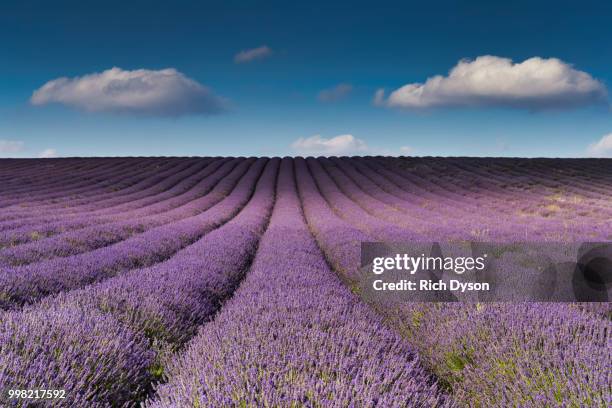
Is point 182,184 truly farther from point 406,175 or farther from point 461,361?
point 461,361

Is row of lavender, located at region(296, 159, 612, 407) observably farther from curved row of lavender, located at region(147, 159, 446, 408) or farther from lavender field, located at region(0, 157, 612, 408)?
curved row of lavender, located at region(147, 159, 446, 408)

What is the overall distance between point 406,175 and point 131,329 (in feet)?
85.5

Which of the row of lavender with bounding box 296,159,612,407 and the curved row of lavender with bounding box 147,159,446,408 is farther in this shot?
the row of lavender with bounding box 296,159,612,407

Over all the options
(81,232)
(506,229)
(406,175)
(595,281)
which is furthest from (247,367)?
(406,175)

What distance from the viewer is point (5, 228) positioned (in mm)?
9055

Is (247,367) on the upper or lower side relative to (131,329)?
upper

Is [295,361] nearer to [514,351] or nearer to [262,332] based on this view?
[262,332]

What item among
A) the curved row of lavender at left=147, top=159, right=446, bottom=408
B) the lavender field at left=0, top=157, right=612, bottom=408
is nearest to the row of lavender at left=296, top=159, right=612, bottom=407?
the lavender field at left=0, top=157, right=612, bottom=408

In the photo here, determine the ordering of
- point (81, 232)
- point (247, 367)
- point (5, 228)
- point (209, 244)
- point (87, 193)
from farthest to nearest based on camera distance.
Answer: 1. point (87, 193)
2. point (5, 228)
3. point (81, 232)
4. point (209, 244)
5. point (247, 367)

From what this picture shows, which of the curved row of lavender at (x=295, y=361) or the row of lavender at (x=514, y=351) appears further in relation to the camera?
the row of lavender at (x=514, y=351)

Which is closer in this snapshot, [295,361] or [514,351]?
[295,361]

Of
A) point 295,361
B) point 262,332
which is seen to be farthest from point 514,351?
point 262,332

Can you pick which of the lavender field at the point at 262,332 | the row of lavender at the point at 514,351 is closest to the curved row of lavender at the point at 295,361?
the lavender field at the point at 262,332

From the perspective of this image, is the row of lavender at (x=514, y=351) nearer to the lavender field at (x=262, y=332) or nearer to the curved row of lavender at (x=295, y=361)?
the lavender field at (x=262, y=332)
